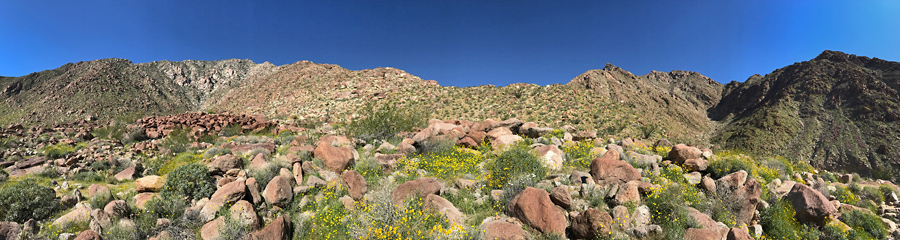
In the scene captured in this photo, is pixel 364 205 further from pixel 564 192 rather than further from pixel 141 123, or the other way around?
pixel 141 123

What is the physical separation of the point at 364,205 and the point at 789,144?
68101 mm

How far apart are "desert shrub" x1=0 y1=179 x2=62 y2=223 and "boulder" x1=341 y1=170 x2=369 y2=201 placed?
597 cm

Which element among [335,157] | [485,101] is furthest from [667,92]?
[335,157]

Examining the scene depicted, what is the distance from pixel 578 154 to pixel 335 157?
8.28 m

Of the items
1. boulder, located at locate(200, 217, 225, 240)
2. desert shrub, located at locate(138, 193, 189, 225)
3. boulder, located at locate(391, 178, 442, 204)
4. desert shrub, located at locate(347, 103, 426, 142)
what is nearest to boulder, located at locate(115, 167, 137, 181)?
desert shrub, located at locate(138, 193, 189, 225)

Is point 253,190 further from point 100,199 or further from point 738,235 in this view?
point 738,235

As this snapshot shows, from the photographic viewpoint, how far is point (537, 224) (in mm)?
6145

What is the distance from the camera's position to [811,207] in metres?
7.17

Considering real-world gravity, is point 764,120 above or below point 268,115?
above

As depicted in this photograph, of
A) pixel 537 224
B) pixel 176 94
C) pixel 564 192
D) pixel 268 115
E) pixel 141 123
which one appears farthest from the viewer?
pixel 176 94

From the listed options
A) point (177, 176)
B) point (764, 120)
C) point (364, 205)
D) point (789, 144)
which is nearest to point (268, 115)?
point (177, 176)

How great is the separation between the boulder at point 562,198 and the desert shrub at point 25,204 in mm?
10703

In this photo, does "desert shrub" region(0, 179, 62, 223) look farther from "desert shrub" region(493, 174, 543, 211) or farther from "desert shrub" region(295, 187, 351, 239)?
"desert shrub" region(493, 174, 543, 211)

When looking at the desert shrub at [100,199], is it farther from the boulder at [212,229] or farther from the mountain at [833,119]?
the mountain at [833,119]
